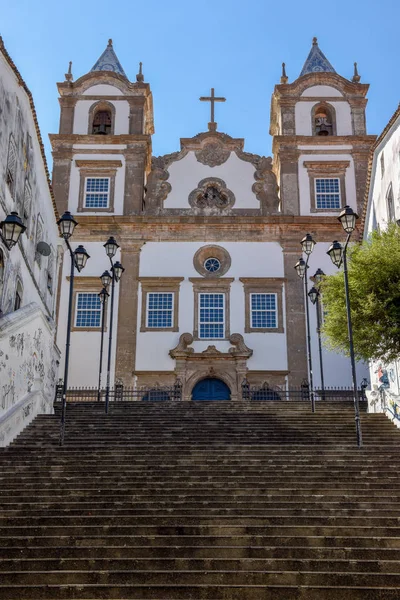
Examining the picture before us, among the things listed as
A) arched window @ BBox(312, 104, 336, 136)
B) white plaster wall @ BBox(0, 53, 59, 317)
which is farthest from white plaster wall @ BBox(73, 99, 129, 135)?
white plaster wall @ BBox(0, 53, 59, 317)

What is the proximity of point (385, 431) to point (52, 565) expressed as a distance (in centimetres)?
937

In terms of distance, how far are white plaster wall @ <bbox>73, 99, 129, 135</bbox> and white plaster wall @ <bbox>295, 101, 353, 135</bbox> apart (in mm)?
7644

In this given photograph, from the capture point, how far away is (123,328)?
27.3 m

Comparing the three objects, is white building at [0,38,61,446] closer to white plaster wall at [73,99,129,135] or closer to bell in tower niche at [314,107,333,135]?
white plaster wall at [73,99,129,135]

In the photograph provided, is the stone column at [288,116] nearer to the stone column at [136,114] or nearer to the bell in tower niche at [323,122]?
the bell in tower niche at [323,122]

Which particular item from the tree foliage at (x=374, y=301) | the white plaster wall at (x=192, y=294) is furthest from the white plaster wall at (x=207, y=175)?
the tree foliage at (x=374, y=301)

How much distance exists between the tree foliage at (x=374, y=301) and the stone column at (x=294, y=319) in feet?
32.2

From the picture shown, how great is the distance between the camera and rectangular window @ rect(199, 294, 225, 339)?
27.3 m

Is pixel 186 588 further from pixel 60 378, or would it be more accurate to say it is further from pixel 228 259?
pixel 228 259

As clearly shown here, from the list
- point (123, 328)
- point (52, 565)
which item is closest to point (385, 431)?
point (52, 565)

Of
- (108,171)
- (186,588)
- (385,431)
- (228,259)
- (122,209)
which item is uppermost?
(108,171)

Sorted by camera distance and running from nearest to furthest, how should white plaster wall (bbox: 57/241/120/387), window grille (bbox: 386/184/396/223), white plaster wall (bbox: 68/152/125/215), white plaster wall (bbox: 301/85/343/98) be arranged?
1. window grille (bbox: 386/184/396/223)
2. white plaster wall (bbox: 57/241/120/387)
3. white plaster wall (bbox: 68/152/125/215)
4. white plaster wall (bbox: 301/85/343/98)

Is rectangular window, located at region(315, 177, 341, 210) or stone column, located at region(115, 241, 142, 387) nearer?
stone column, located at region(115, 241, 142, 387)

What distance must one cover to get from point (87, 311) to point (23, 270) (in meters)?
8.74
